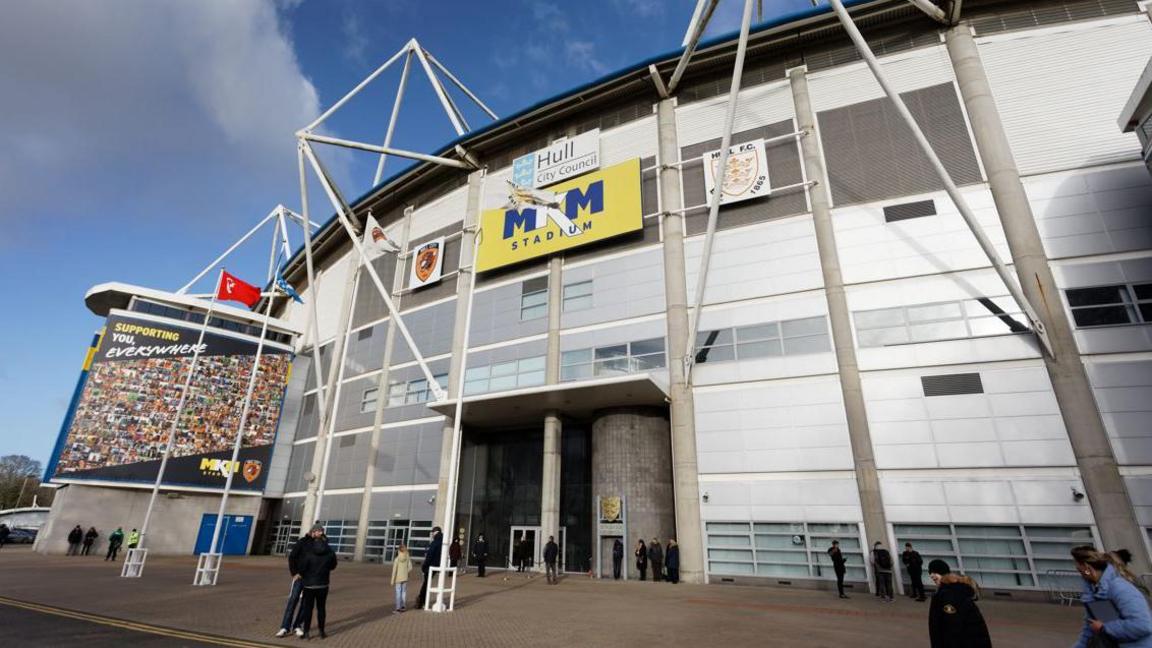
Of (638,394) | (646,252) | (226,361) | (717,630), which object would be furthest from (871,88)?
(226,361)

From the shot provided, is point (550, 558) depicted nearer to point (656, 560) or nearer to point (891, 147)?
point (656, 560)

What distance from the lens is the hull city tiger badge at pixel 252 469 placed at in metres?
40.6

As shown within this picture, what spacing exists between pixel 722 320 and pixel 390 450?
21.3 meters

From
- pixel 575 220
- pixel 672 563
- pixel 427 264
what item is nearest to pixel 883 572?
pixel 672 563

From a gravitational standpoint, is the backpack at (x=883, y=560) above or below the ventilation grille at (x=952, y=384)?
below

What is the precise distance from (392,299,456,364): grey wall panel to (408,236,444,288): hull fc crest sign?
191cm

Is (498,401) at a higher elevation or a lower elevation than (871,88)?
lower

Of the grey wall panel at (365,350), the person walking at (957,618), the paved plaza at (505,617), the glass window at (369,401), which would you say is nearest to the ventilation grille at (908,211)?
the paved plaza at (505,617)

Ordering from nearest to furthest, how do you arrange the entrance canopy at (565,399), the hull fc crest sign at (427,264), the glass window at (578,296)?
the entrance canopy at (565,399)
the glass window at (578,296)
the hull fc crest sign at (427,264)

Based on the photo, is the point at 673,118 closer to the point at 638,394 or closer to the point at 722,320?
the point at 722,320

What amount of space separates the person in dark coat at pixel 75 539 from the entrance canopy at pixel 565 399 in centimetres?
2430

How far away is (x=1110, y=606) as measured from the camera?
4465mm

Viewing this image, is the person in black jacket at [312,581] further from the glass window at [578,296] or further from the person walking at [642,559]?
the glass window at [578,296]

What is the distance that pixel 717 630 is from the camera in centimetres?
1065
